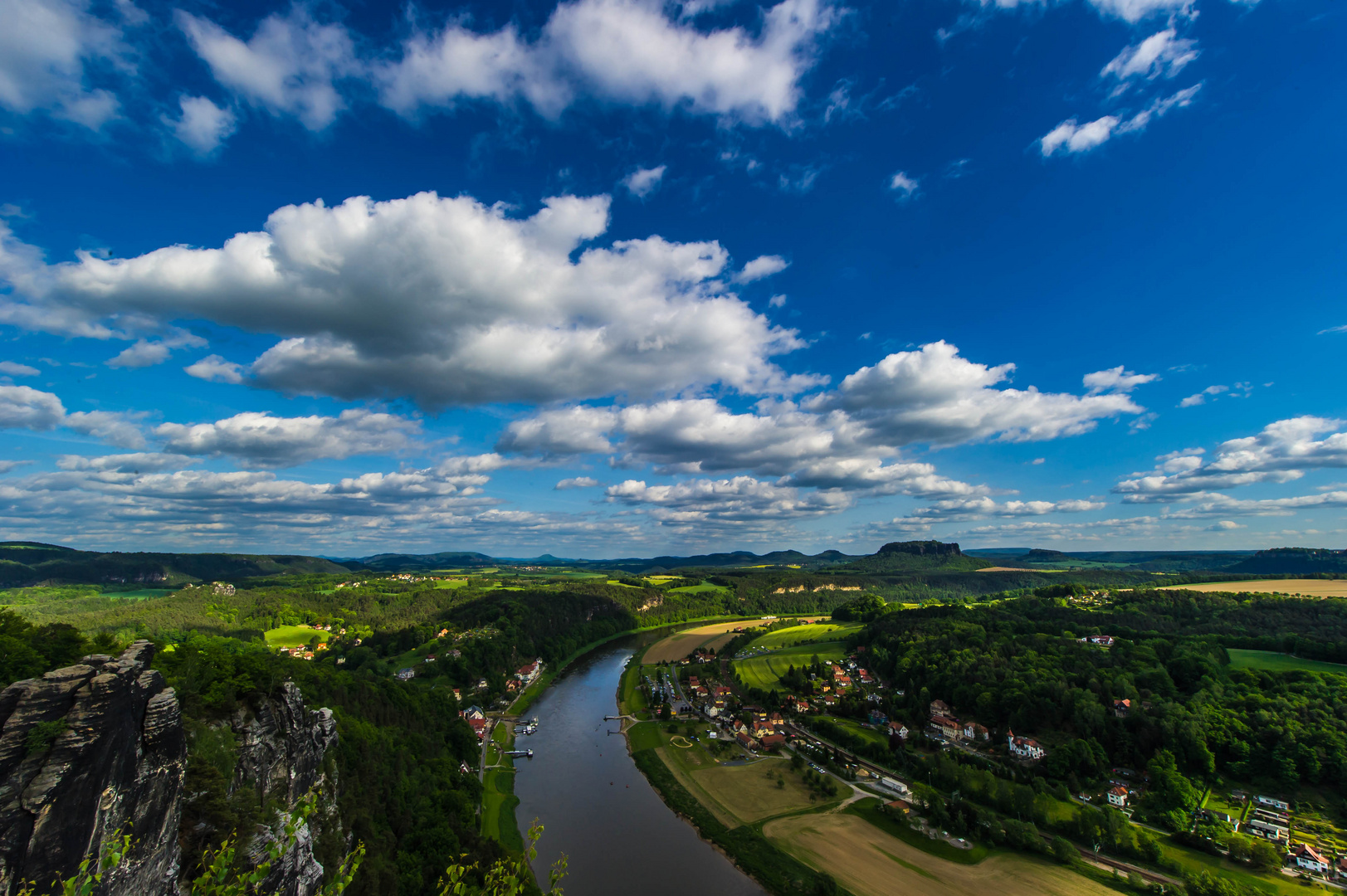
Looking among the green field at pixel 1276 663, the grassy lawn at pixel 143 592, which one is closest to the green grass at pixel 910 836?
the green field at pixel 1276 663

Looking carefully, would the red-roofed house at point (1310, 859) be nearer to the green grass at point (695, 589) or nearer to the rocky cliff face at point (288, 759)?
the rocky cliff face at point (288, 759)

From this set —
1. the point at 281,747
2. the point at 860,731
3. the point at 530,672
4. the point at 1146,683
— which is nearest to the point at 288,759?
the point at 281,747

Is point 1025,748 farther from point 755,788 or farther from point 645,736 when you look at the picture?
point 645,736

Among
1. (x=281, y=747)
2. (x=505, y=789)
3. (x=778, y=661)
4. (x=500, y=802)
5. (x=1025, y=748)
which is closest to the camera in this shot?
(x=281, y=747)

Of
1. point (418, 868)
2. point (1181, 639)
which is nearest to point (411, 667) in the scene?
point (418, 868)

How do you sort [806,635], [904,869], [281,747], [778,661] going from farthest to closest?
1. [806,635]
2. [778,661]
3. [904,869]
4. [281,747]

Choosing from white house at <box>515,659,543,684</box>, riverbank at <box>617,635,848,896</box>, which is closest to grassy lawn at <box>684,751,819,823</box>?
riverbank at <box>617,635,848,896</box>

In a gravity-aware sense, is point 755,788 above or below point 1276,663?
below
